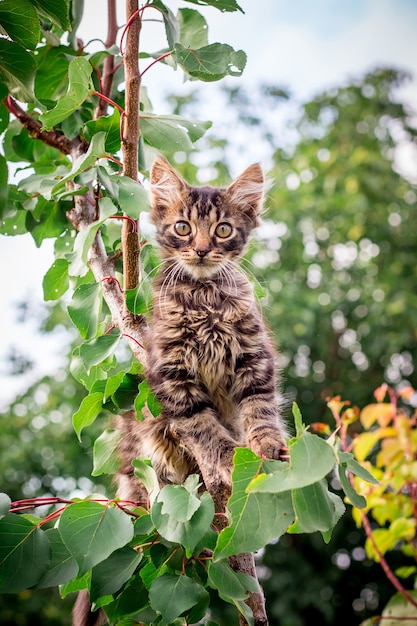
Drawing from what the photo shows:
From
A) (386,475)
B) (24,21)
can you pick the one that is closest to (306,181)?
(386,475)

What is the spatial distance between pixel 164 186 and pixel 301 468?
136cm

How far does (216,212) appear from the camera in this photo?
2.23 meters

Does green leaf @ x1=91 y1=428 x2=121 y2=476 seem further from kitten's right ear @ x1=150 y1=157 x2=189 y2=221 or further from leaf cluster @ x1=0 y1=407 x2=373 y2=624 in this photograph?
kitten's right ear @ x1=150 y1=157 x2=189 y2=221

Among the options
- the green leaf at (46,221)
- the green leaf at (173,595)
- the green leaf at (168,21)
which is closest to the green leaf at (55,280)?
the green leaf at (46,221)

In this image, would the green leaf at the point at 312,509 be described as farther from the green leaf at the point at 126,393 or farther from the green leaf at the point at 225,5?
the green leaf at the point at 225,5

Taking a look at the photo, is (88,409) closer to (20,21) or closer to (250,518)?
(250,518)

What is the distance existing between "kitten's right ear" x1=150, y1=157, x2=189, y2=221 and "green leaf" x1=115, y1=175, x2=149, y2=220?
0.64 metres

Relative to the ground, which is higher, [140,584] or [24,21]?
[24,21]

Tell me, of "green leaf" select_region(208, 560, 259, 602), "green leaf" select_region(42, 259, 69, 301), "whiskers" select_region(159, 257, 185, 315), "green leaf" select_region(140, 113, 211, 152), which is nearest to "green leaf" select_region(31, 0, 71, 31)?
"green leaf" select_region(140, 113, 211, 152)

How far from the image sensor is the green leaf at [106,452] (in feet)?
6.21

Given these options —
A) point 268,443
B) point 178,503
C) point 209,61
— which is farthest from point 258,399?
point 209,61

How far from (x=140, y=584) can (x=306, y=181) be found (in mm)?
6814

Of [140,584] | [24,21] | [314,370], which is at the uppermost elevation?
[24,21]

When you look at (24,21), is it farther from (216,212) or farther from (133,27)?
(216,212)
